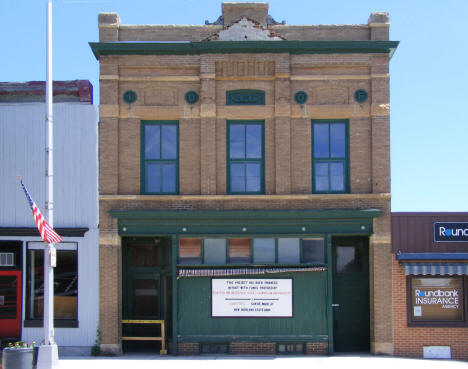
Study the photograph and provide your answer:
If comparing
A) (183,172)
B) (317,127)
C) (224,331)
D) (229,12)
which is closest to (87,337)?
(224,331)

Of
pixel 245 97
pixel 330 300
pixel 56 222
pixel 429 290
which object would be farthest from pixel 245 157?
pixel 429 290

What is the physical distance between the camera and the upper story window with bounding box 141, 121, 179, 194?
18.7 m

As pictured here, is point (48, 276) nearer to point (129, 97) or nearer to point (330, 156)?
point (129, 97)

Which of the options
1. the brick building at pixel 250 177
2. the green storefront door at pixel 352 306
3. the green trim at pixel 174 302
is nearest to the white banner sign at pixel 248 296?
the brick building at pixel 250 177

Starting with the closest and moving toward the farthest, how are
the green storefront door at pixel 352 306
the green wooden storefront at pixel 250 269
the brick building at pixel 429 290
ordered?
the brick building at pixel 429 290, the green wooden storefront at pixel 250 269, the green storefront door at pixel 352 306

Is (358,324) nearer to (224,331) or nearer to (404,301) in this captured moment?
(404,301)

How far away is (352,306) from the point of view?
19.0 metres

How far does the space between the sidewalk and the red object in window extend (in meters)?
1.96

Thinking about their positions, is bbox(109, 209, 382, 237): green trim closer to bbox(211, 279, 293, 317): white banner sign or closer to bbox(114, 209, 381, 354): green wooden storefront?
bbox(114, 209, 381, 354): green wooden storefront

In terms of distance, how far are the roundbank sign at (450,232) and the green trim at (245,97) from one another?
5.82m

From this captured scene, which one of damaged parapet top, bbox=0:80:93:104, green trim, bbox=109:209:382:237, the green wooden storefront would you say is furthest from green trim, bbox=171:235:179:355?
damaged parapet top, bbox=0:80:93:104

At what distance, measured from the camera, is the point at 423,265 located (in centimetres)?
1791

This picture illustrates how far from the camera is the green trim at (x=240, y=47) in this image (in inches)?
730

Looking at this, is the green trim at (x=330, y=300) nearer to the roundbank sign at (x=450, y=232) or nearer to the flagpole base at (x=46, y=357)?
the roundbank sign at (x=450, y=232)
